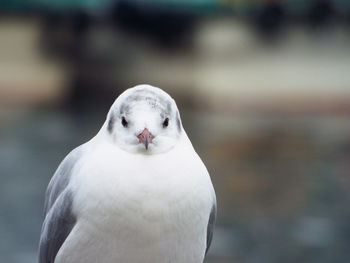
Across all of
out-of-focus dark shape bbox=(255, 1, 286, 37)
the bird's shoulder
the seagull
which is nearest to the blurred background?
out-of-focus dark shape bbox=(255, 1, 286, 37)

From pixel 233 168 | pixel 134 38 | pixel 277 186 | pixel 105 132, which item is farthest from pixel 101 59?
pixel 105 132

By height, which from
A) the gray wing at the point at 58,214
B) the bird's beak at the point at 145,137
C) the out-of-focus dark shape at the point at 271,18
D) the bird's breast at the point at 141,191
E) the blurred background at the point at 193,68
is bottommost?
the blurred background at the point at 193,68

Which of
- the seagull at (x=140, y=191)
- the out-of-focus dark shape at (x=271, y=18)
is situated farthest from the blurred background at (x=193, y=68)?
the seagull at (x=140, y=191)

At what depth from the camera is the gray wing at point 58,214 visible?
1.31 metres

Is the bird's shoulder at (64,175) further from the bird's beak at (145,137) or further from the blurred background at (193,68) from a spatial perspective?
the blurred background at (193,68)

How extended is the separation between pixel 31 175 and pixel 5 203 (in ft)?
2.10

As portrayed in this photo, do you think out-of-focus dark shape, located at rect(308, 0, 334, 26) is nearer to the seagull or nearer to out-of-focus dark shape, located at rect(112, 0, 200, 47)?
out-of-focus dark shape, located at rect(112, 0, 200, 47)

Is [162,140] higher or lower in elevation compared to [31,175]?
Result: higher

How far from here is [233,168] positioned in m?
5.66

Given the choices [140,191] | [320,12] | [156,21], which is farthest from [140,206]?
[156,21]

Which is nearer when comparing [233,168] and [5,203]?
[5,203]

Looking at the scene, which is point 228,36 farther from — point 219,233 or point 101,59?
point 219,233

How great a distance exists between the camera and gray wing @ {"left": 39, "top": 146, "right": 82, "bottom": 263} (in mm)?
1312

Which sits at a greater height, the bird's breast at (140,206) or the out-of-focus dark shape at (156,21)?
the bird's breast at (140,206)
